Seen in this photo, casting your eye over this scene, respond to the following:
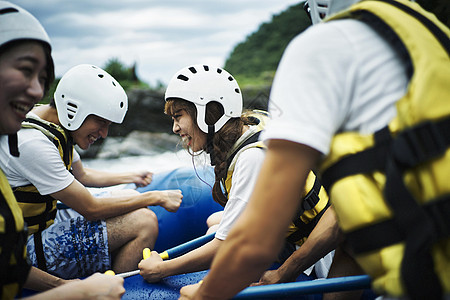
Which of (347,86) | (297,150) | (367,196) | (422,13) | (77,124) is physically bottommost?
(77,124)

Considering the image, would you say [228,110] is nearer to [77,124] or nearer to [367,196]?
[77,124]

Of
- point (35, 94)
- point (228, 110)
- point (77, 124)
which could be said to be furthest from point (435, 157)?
point (77, 124)

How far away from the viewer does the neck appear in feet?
8.09

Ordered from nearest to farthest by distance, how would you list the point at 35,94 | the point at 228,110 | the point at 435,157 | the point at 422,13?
the point at 435,157
the point at 422,13
the point at 35,94
the point at 228,110

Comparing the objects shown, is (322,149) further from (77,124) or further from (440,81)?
(77,124)

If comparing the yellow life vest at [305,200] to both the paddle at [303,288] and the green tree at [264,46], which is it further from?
the green tree at [264,46]

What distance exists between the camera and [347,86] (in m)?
0.81

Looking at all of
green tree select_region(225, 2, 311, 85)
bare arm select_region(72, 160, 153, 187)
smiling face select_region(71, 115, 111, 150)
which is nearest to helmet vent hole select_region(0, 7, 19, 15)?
smiling face select_region(71, 115, 111, 150)

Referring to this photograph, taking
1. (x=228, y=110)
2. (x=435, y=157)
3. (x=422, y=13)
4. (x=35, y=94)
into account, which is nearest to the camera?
(x=435, y=157)

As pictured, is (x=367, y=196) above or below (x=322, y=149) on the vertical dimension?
below

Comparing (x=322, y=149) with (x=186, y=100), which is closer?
(x=322, y=149)

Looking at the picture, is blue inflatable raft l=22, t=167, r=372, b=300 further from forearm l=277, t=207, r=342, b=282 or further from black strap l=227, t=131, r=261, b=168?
black strap l=227, t=131, r=261, b=168

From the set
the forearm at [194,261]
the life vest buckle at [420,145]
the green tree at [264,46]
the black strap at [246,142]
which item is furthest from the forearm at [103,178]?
the green tree at [264,46]

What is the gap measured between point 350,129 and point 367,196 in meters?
0.15
